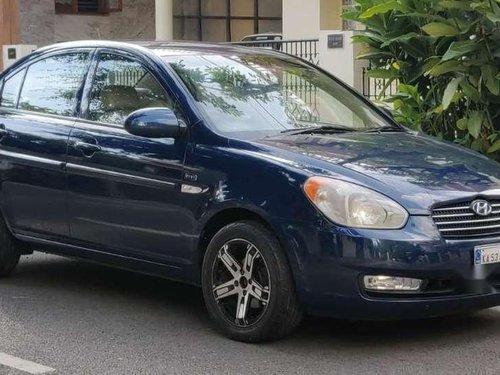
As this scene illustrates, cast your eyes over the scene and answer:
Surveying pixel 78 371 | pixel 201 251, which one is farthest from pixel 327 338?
pixel 78 371

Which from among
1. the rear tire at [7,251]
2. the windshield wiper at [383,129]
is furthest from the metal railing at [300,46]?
the windshield wiper at [383,129]

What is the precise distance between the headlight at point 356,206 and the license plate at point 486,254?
0.46m

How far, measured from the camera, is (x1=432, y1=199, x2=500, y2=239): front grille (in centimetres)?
526

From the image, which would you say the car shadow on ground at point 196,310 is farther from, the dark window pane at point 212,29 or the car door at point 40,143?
the dark window pane at point 212,29

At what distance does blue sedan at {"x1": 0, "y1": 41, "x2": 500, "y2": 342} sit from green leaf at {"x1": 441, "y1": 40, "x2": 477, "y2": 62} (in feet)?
3.81

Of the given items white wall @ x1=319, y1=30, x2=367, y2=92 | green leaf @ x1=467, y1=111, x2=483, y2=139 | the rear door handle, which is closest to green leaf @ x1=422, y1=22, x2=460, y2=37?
green leaf @ x1=467, y1=111, x2=483, y2=139

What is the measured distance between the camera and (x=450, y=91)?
798 centimetres

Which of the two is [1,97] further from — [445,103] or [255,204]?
[445,103]

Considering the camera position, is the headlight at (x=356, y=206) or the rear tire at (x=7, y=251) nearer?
the headlight at (x=356, y=206)

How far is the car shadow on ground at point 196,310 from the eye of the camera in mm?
5777

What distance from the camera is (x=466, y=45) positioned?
7887 mm

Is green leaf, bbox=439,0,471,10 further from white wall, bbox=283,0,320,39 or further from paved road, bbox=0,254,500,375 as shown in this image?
white wall, bbox=283,0,320,39

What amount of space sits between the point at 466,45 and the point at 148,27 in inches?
683

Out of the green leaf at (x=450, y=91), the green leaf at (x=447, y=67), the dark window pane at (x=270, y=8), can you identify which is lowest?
the green leaf at (x=450, y=91)
